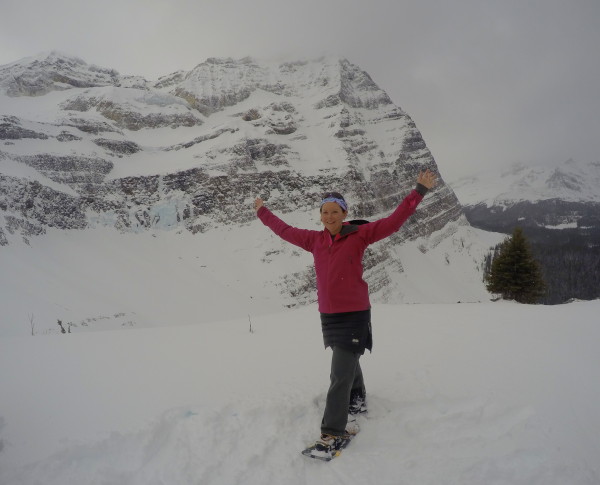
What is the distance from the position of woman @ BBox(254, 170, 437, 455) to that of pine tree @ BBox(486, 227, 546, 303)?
85.4ft

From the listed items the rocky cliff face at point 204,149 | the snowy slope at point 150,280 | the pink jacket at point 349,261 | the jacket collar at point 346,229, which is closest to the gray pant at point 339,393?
the pink jacket at point 349,261

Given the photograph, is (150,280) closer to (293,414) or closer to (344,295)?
(293,414)

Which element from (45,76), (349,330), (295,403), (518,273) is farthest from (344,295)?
(45,76)

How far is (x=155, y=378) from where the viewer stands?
15.1 feet

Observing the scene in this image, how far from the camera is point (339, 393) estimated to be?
349 cm

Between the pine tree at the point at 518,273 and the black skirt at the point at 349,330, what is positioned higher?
the black skirt at the point at 349,330

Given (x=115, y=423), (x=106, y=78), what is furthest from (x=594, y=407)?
(x=106, y=78)

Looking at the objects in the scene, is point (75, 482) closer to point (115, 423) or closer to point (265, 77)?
point (115, 423)

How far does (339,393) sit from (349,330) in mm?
653

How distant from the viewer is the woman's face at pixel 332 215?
3.73 meters

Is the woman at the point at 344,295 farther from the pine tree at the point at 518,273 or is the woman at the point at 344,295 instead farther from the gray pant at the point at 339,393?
the pine tree at the point at 518,273

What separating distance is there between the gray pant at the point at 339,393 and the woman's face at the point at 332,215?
132 centimetres

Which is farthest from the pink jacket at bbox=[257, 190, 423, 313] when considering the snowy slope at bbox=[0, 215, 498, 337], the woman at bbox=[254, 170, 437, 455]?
the snowy slope at bbox=[0, 215, 498, 337]

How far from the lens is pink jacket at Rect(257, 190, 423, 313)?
11.8ft
